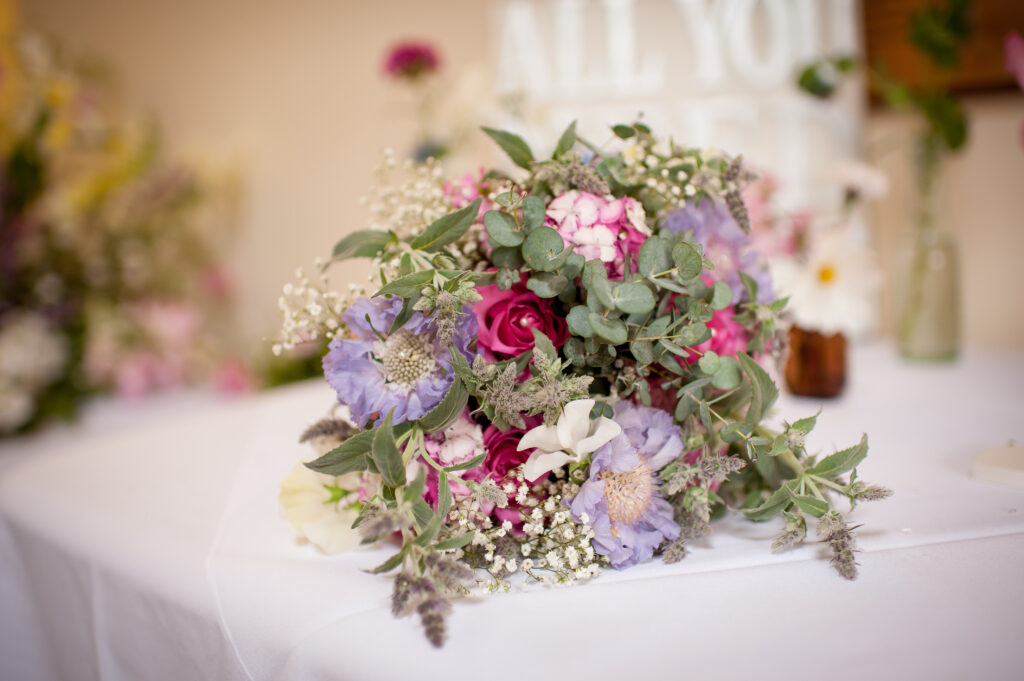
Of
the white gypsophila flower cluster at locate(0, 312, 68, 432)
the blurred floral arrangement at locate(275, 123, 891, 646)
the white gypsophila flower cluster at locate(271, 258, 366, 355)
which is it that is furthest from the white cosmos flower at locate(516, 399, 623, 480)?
the white gypsophila flower cluster at locate(0, 312, 68, 432)

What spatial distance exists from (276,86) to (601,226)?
1.96m

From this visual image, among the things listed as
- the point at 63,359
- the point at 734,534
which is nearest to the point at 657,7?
the point at 734,534

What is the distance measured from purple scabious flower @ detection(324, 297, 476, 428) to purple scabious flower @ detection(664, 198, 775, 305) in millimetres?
262

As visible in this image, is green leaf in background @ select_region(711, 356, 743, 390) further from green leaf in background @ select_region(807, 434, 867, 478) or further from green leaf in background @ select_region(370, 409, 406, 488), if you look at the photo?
green leaf in background @ select_region(370, 409, 406, 488)

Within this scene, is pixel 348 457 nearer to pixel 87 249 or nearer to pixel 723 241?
pixel 723 241

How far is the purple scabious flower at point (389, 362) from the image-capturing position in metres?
0.61

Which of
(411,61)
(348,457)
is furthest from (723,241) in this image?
(411,61)

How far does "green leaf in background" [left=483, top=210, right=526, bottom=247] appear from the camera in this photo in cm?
62

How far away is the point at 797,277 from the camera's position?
1.20 meters

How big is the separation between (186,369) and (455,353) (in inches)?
73.1

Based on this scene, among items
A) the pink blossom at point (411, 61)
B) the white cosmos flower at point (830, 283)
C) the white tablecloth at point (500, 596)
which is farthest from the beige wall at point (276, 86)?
the white tablecloth at point (500, 596)

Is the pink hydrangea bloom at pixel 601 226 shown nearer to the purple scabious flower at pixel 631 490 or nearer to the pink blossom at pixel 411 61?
the purple scabious flower at pixel 631 490

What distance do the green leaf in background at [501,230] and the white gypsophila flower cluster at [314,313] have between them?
14cm

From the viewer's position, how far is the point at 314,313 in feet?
2.18
